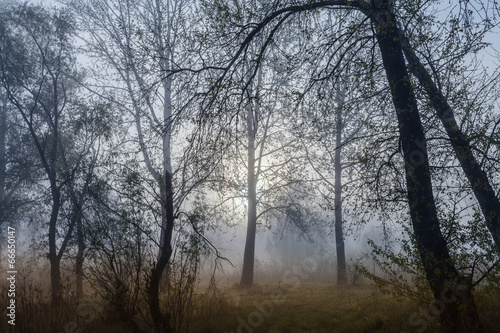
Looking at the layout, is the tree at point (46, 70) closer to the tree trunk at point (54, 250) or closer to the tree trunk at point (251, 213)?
the tree trunk at point (54, 250)

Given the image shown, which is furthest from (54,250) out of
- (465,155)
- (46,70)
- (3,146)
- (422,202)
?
(3,146)

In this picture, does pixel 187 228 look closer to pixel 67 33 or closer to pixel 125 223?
pixel 125 223

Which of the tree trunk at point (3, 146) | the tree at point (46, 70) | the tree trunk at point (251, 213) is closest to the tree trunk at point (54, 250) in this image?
the tree at point (46, 70)

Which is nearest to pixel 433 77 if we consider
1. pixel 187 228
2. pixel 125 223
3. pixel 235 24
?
pixel 235 24

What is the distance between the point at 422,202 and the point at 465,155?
1.05 meters

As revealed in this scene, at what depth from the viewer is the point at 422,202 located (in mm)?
4914

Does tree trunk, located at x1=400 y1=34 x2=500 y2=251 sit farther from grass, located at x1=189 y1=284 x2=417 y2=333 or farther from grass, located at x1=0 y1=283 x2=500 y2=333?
grass, located at x1=189 y1=284 x2=417 y2=333

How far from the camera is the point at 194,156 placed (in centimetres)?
564

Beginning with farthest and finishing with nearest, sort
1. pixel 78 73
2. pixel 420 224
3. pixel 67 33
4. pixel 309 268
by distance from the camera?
pixel 309 268
pixel 78 73
pixel 67 33
pixel 420 224

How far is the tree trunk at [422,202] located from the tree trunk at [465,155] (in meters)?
0.41

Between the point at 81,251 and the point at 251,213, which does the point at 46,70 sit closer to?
the point at 81,251

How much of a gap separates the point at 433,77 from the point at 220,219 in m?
10.2

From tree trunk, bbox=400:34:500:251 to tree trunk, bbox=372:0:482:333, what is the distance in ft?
1.35

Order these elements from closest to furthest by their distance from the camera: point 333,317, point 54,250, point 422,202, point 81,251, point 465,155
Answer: point 422,202
point 465,155
point 333,317
point 81,251
point 54,250
